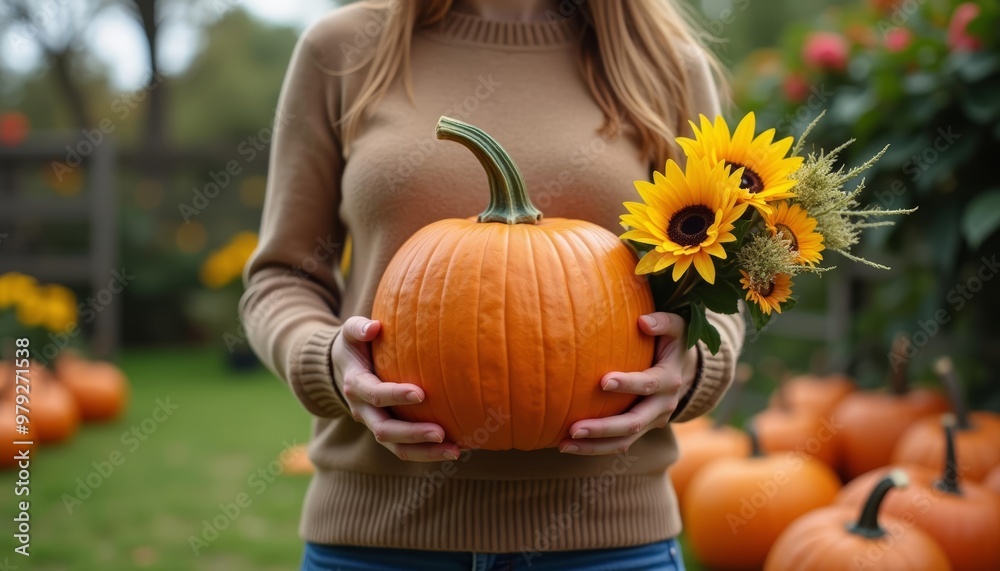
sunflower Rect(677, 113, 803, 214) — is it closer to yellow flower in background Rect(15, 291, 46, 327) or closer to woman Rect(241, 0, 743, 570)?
woman Rect(241, 0, 743, 570)

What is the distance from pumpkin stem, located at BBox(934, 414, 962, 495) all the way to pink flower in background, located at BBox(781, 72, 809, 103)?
2.11 meters

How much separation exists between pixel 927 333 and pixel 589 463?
8.43ft

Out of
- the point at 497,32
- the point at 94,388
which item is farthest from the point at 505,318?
the point at 94,388

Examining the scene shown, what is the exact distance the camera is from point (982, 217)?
285 cm

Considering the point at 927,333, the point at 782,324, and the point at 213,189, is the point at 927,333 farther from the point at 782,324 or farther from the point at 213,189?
the point at 213,189

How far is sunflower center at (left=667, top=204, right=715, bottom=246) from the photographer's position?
113 cm

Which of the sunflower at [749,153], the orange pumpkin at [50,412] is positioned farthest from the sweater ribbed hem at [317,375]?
the orange pumpkin at [50,412]

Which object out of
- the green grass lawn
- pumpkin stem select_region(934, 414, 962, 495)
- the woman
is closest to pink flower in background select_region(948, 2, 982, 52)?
Result: pumpkin stem select_region(934, 414, 962, 495)

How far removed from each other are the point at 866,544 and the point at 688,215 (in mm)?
1618

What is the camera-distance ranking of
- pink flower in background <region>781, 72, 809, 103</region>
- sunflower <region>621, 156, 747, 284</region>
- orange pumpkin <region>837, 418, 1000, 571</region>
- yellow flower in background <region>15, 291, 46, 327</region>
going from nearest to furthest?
1. sunflower <region>621, 156, 747, 284</region>
2. orange pumpkin <region>837, 418, 1000, 571</region>
3. pink flower in background <region>781, 72, 809, 103</region>
4. yellow flower in background <region>15, 291, 46, 327</region>

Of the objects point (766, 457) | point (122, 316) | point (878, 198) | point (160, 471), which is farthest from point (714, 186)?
point (122, 316)

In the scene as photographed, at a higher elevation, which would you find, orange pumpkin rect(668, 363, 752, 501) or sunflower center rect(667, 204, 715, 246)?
sunflower center rect(667, 204, 715, 246)

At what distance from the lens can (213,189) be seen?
873cm

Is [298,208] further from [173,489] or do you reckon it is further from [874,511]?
[173,489]
